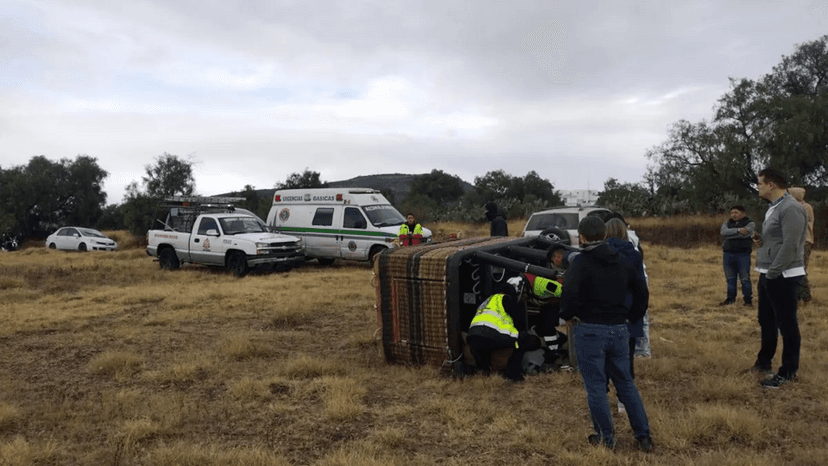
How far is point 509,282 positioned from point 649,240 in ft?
70.8

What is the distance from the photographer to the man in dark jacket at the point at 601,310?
13.0 feet

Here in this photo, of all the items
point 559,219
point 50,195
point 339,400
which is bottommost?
point 339,400

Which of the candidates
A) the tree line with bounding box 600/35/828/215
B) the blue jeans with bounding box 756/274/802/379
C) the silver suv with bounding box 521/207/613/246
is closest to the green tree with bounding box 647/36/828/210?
the tree line with bounding box 600/35/828/215

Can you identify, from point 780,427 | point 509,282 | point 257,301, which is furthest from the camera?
point 257,301

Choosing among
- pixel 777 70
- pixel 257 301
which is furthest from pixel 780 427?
pixel 777 70

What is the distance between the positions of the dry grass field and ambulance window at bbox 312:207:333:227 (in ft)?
24.3

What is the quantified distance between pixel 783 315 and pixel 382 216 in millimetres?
12379

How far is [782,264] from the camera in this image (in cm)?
520

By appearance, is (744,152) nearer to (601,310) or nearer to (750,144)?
(750,144)

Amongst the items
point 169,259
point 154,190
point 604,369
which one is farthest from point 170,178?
point 604,369

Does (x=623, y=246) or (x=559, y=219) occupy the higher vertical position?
(x=559, y=219)

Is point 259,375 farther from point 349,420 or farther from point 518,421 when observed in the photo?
point 518,421

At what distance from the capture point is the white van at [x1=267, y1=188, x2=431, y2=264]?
648 inches

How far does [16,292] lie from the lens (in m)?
13.4
